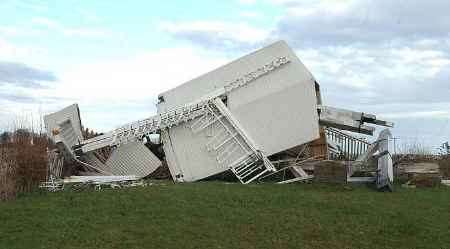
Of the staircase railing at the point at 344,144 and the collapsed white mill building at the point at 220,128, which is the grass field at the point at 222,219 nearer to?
the collapsed white mill building at the point at 220,128

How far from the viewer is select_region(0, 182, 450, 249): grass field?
34.5 ft

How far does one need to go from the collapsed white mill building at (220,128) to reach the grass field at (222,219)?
4.31 metres

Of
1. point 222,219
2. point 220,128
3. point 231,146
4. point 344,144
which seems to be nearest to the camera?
point 222,219

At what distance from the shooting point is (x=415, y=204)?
1480 cm

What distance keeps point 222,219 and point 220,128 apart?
8754 millimetres

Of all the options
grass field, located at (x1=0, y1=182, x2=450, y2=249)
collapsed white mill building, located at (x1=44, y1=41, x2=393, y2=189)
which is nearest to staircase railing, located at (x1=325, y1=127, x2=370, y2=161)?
collapsed white mill building, located at (x1=44, y1=41, x2=393, y2=189)

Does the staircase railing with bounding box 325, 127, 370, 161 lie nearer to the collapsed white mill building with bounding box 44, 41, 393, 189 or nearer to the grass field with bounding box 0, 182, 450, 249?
the collapsed white mill building with bounding box 44, 41, 393, 189

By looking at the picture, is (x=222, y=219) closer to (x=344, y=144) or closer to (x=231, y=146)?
(x=231, y=146)

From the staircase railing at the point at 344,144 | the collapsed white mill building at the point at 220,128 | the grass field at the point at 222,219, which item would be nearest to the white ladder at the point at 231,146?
the collapsed white mill building at the point at 220,128

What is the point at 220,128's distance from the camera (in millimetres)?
20656

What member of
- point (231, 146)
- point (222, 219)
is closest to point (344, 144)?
point (231, 146)

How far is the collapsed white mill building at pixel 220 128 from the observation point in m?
20.4

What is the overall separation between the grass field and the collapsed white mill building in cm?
431

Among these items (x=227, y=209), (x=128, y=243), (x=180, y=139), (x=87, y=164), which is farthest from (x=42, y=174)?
(x=128, y=243)
